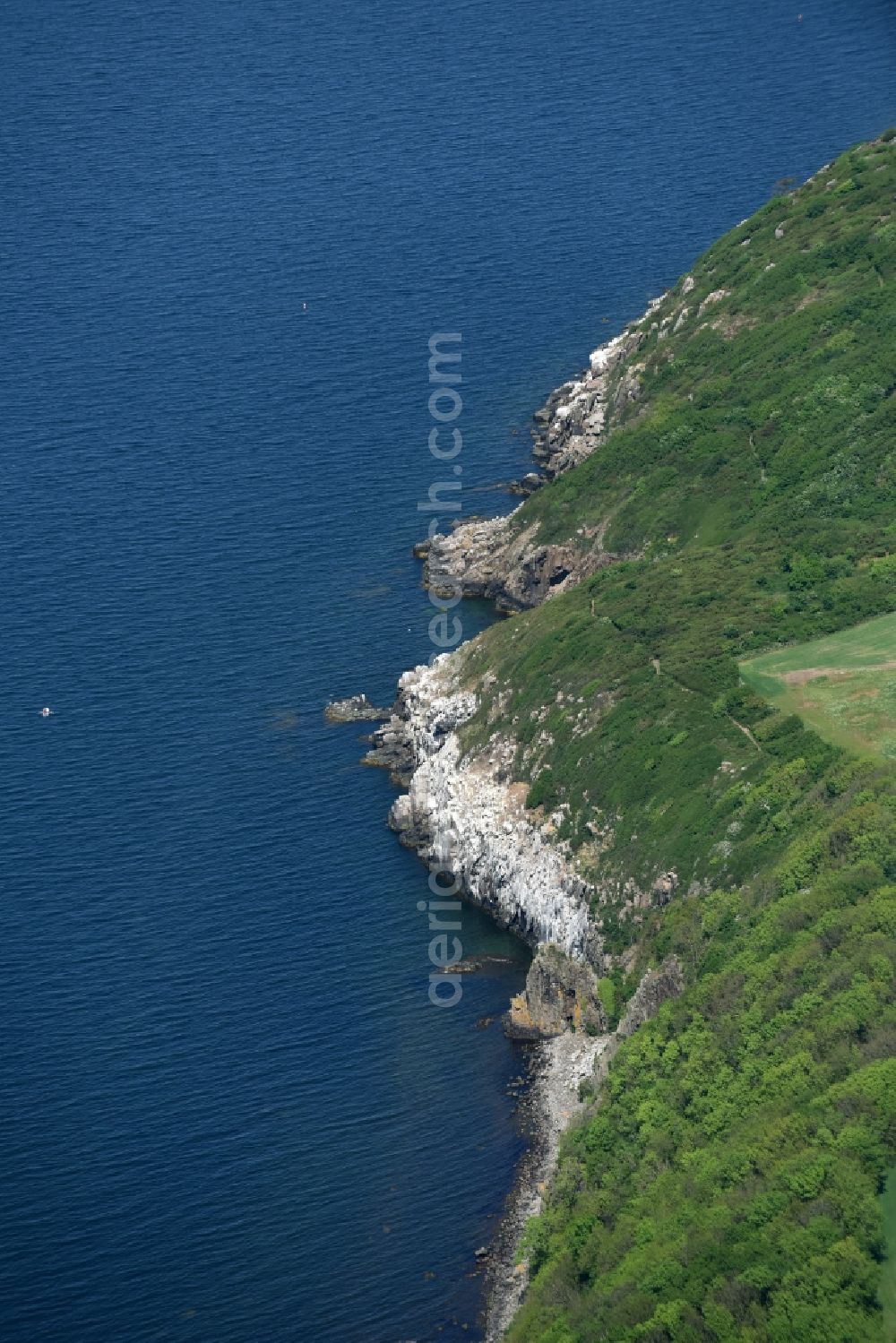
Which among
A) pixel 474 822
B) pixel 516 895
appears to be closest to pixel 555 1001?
pixel 516 895

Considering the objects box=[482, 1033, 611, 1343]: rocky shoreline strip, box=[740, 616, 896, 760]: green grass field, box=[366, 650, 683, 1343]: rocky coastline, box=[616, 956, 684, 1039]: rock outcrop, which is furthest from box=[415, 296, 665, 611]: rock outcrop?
box=[616, 956, 684, 1039]: rock outcrop

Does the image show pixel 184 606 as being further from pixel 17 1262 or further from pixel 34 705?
pixel 17 1262

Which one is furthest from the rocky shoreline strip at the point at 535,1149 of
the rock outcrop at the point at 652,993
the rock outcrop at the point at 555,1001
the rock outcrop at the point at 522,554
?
the rock outcrop at the point at 522,554

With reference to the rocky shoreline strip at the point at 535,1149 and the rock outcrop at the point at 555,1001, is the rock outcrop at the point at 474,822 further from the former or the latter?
the rocky shoreline strip at the point at 535,1149

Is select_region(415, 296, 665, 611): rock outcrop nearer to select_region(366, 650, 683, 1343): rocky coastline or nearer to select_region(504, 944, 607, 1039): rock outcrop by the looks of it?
select_region(366, 650, 683, 1343): rocky coastline

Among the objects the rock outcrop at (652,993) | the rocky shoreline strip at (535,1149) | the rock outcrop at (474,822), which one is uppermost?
the rock outcrop at (474,822)

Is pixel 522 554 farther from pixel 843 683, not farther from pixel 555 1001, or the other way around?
pixel 555 1001

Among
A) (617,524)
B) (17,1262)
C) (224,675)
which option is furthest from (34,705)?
(17,1262)
